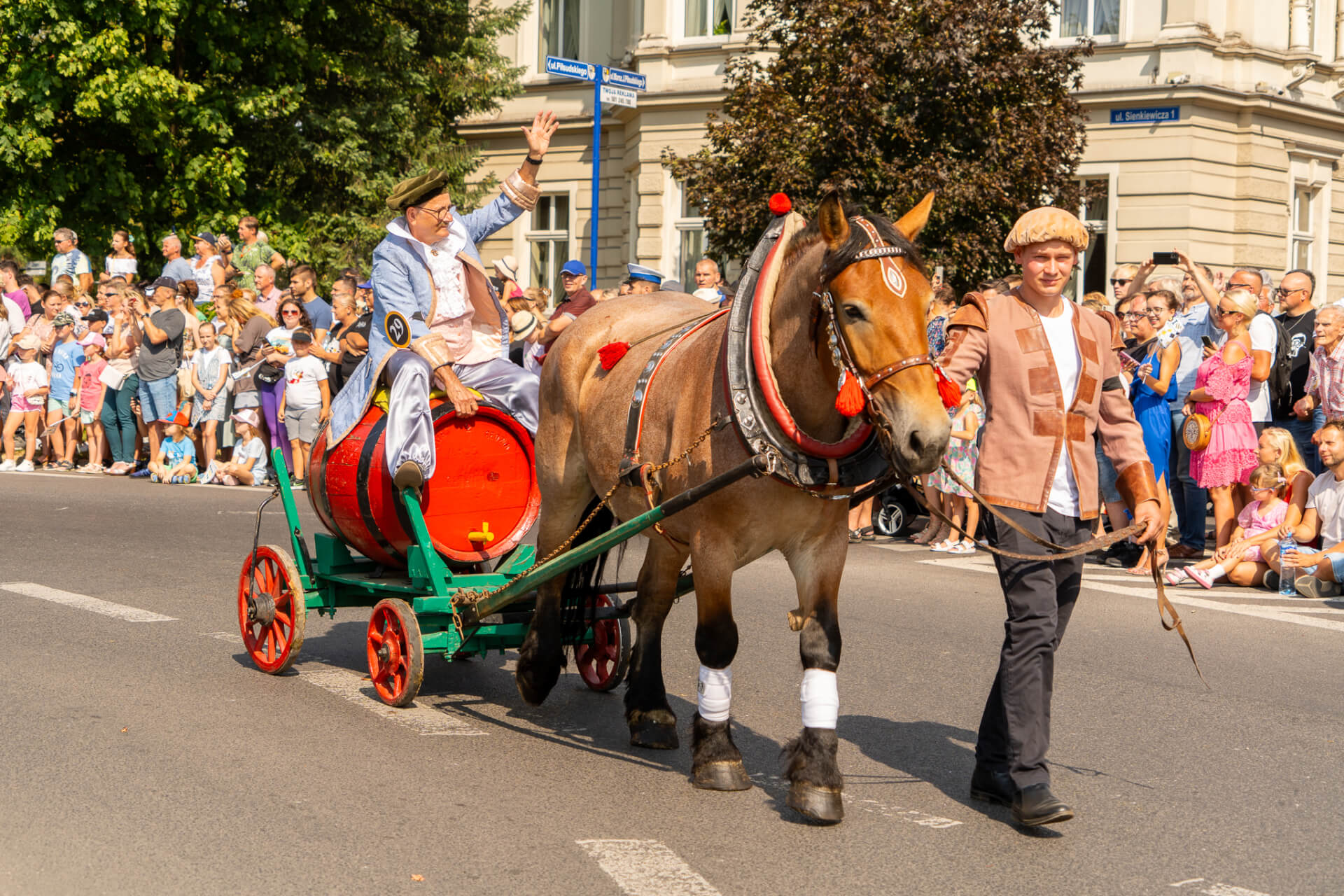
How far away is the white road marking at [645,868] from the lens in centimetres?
432

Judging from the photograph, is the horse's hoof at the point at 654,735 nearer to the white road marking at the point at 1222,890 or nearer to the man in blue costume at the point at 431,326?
the man in blue costume at the point at 431,326

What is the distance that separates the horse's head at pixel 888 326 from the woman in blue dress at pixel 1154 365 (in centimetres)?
767

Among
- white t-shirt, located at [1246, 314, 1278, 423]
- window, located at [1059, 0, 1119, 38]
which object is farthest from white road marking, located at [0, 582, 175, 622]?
window, located at [1059, 0, 1119, 38]

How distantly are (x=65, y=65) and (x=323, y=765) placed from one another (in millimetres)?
20800

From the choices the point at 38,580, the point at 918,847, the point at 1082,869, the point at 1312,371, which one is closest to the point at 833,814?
the point at 918,847

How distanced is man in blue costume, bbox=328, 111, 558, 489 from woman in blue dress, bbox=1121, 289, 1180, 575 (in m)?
6.25

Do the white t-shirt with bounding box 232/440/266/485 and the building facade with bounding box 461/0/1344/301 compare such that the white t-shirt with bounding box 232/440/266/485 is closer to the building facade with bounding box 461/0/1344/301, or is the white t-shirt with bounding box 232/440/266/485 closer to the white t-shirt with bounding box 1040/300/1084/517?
the building facade with bounding box 461/0/1344/301

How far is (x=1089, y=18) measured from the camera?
2567cm

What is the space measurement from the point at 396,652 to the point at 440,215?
6.43ft

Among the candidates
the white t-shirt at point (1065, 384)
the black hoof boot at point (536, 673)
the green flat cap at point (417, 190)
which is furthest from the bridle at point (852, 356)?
the green flat cap at point (417, 190)

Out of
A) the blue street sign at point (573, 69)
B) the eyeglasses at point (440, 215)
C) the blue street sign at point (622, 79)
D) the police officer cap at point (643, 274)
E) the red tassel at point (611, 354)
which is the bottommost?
the red tassel at point (611, 354)

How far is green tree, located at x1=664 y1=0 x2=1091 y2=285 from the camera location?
62.3 ft

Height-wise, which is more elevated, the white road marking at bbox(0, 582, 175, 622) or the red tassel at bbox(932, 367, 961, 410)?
the red tassel at bbox(932, 367, 961, 410)

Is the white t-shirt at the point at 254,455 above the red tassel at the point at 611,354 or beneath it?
beneath
